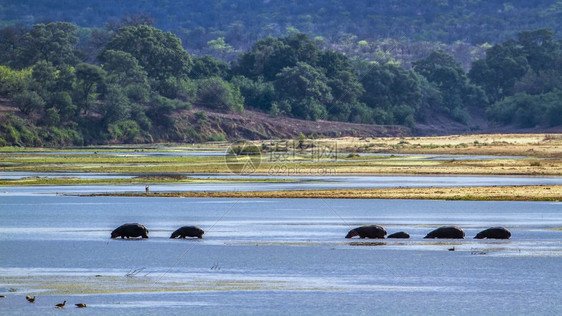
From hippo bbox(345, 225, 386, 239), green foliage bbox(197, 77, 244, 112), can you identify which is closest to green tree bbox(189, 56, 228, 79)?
green foliage bbox(197, 77, 244, 112)

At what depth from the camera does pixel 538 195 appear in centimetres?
6109

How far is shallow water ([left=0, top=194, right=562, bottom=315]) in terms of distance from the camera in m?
29.8

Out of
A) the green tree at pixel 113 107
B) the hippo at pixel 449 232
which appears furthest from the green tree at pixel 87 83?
the hippo at pixel 449 232

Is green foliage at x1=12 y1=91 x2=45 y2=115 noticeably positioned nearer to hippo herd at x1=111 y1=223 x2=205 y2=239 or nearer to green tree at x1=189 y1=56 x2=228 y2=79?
green tree at x1=189 y1=56 x2=228 y2=79

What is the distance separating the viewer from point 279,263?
37531mm

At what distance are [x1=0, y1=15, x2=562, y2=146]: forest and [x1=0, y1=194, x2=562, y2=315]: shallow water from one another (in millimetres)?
84359

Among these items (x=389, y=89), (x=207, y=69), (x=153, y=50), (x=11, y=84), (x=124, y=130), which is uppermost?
(x=153, y=50)

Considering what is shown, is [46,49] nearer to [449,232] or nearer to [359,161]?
[359,161]

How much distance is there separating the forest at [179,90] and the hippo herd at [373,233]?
9004 centimetres

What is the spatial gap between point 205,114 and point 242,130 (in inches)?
230

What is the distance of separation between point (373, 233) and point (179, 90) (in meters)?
123

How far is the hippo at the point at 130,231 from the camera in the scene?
4469 centimetres

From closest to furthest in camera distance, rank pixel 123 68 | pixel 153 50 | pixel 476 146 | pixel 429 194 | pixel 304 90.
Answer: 1. pixel 429 194
2. pixel 476 146
3. pixel 123 68
4. pixel 153 50
5. pixel 304 90

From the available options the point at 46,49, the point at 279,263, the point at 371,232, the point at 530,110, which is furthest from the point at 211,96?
the point at 279,263
